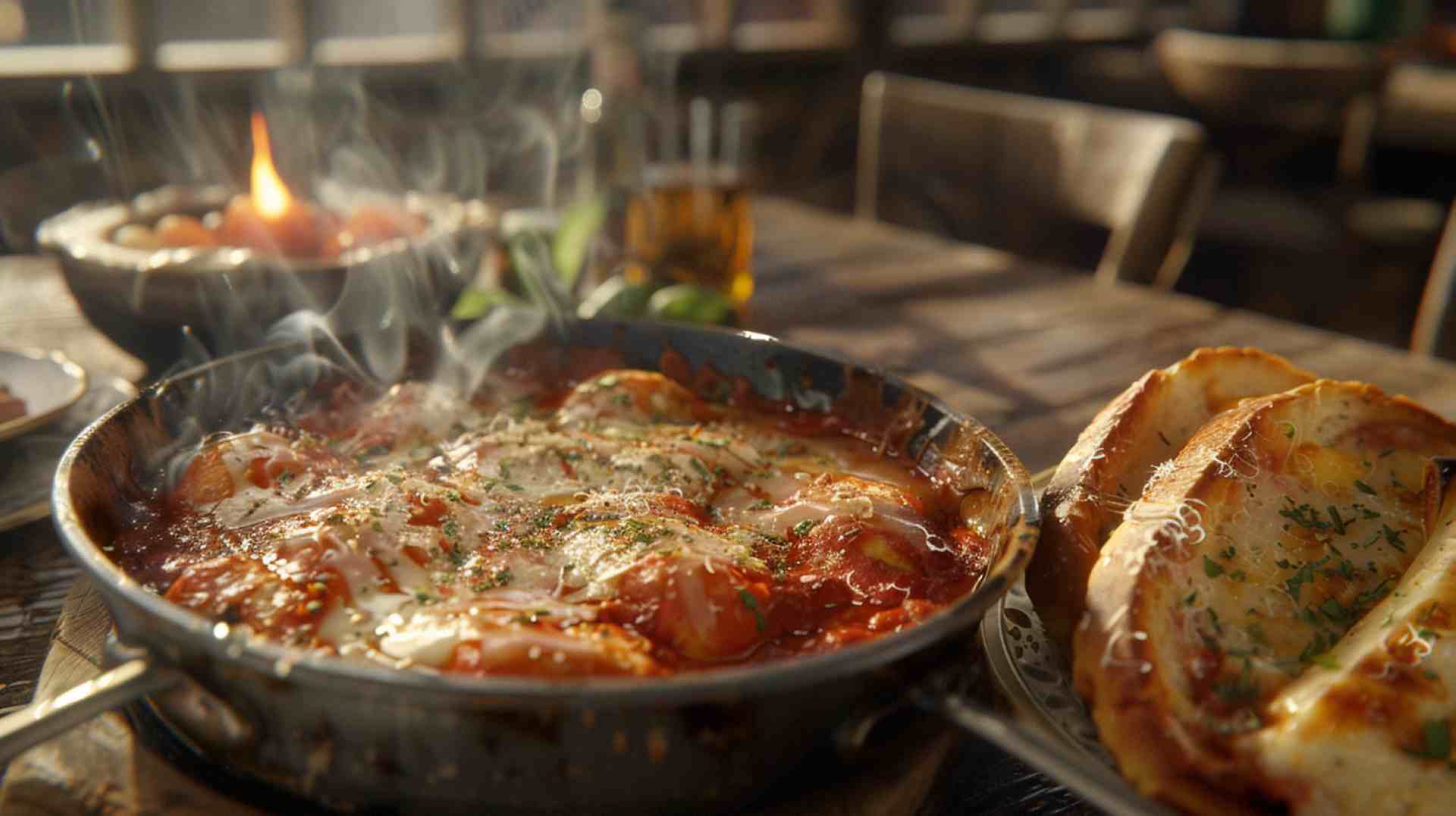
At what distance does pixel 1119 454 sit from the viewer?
133 cm

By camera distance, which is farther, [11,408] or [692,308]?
[692,308]

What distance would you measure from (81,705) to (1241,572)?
3.66ft

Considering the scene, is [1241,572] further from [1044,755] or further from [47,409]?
[47,409]

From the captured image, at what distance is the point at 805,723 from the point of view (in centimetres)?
94

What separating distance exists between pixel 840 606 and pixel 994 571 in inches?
12.5

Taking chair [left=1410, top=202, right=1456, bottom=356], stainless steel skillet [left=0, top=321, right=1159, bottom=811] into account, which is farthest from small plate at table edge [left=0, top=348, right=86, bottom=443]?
chair [left=1410, top=202, right=1456, bottom=356]

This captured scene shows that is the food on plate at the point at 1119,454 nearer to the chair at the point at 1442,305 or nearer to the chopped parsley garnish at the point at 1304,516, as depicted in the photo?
the chopped parsley garnish at the point at 1304,516

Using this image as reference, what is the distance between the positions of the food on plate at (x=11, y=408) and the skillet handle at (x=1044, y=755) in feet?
4.39

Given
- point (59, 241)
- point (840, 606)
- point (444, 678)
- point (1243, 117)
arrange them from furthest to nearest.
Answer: point (1243, 117), point (59, 241), point (840, 606), point (444, 678)

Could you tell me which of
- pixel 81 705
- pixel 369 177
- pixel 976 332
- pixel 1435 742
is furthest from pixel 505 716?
pixel 369 177

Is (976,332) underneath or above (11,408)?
underneath

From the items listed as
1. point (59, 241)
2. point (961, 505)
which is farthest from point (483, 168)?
point (961, 505)

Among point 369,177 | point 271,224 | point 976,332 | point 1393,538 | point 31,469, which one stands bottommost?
point 369,177

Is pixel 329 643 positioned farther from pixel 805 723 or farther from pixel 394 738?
pixel 805 723
